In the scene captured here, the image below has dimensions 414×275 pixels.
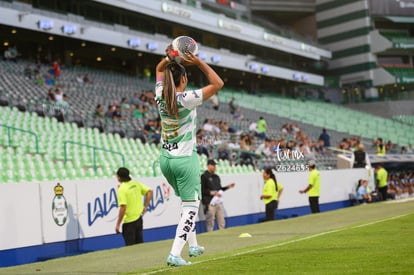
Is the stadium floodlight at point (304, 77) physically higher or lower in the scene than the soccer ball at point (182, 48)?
higher

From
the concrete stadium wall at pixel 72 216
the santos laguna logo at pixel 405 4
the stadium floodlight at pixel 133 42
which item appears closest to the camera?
the concrete stadium wall at pixel 72 216

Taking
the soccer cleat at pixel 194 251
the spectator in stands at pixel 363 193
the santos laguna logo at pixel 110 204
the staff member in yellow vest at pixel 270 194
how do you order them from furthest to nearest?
the spectator in stands at pixel 363 193 → the staff member in yellow vest at pixel 270 194 → the santos laguna logo at pixel 110 204 → the soccer cleat at pixel 194 251

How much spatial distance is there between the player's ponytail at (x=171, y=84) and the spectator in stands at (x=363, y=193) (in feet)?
75.0

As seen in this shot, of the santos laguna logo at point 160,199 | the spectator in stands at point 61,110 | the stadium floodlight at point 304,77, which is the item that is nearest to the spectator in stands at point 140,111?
the spectator in stands at point 61,110

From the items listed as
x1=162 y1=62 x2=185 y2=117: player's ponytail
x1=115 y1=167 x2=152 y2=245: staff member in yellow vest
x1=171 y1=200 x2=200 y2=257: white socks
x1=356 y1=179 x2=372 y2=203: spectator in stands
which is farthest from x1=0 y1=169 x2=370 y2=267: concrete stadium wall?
x1=356 y1=179 x2=372 y2=203: spectator in stands

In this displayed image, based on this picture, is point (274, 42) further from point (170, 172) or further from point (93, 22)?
point (170, 172)

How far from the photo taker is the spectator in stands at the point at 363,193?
97.4ft

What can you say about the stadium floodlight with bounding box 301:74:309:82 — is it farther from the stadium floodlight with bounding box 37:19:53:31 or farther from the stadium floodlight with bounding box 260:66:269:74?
the stadium floodlight with bounding box 37:19:53:31

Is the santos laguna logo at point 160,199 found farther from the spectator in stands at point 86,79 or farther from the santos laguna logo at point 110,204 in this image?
the spectator in stands at point 86,79

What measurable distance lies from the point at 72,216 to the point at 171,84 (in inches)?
357

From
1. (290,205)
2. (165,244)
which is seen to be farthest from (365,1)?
(165,244)

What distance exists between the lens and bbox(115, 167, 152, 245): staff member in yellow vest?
13.3 m

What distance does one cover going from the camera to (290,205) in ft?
85.9

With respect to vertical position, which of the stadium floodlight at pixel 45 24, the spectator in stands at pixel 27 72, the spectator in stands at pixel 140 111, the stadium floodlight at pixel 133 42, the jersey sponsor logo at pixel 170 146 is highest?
the stadium floodlight at pixel 133 42
